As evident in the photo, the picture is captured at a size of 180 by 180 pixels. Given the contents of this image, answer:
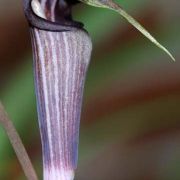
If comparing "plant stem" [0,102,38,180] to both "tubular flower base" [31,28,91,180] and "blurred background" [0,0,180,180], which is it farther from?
"blurred background" [0,0,180,180]

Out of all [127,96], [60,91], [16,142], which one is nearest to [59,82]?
[60,91]

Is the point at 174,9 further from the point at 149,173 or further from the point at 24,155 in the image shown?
the point at 24,155

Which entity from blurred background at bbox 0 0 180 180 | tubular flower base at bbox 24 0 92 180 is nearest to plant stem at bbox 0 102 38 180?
tubular flower base at bbox 24 0 92 180

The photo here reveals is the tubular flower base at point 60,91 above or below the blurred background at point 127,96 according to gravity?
above

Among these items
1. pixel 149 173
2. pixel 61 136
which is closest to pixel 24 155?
pixel 61 136

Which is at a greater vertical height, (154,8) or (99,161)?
(154,8)

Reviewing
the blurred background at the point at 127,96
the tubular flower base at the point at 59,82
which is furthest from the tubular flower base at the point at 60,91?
the blurred background at the point at 127,96

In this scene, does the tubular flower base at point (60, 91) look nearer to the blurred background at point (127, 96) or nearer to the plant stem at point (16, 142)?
the plant stem at point (16, 142)

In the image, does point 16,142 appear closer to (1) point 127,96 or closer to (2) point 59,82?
(2) point 59,82
